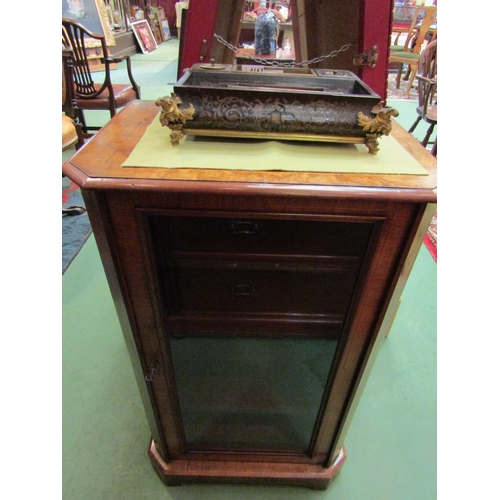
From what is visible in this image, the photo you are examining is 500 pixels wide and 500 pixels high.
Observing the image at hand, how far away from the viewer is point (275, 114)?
53 cm

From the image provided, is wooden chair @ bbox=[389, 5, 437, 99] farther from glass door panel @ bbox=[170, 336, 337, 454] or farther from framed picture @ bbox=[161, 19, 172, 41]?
framed picture @ bbox=[161, 19, 172, 41]

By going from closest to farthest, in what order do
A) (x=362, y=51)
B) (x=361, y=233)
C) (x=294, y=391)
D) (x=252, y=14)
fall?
(x=361, y=233)
(x=362, y=51)
(x=294, y=391)
(x=252, y=14)

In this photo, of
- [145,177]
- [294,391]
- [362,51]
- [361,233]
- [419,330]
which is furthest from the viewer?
[419,330]

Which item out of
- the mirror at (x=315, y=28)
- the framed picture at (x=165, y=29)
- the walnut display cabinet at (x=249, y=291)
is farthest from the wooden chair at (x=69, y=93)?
the framed picture at (x=165, y=29)

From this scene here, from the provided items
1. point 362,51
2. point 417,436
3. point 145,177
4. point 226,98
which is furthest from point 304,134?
point 417,436

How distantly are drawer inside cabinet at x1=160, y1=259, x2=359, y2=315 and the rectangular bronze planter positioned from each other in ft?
0.85

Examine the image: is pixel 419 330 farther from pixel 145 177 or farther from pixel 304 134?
pixel 145 177

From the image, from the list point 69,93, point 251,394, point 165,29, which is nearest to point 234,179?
point 251,394

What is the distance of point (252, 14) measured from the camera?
1770 millimetres

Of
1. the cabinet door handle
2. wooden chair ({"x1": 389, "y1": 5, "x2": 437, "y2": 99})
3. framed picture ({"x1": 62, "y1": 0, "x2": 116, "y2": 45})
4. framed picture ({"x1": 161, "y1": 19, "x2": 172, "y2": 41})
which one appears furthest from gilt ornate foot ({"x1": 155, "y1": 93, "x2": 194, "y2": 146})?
framed picture ({"x1": 161, "y1": 19, "x2": 172, "y2": 41})

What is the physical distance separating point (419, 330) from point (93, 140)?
1.37m

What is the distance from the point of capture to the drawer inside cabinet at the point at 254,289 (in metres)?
0.71

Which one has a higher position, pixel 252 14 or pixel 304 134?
pixel 252 14

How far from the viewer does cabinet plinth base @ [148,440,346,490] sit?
897 mm
